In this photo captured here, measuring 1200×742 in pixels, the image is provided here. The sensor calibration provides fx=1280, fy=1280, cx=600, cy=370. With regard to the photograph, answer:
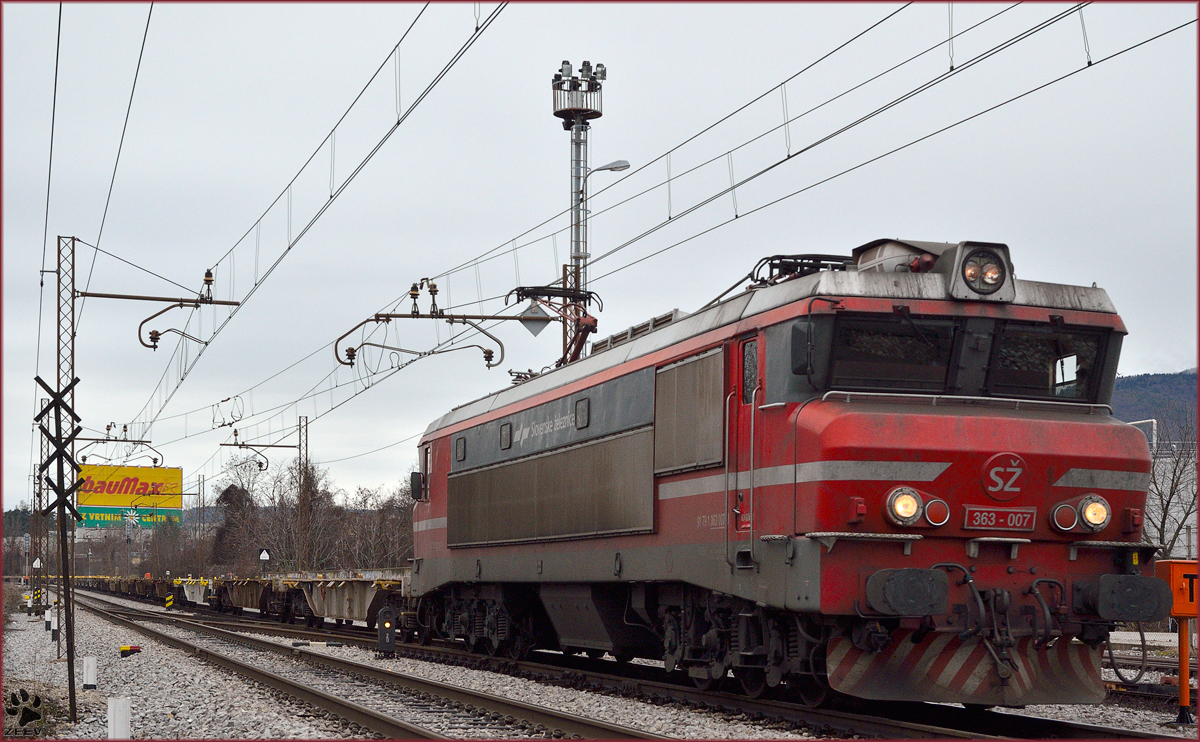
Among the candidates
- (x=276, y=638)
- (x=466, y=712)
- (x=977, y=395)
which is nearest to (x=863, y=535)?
(x=977, y=395)

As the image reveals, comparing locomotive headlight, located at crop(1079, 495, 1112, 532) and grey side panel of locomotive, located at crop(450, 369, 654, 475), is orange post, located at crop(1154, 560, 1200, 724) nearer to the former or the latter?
locomotive headlight, located at crop(1079, 495, 1112, 532)

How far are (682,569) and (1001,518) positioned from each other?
150 inches

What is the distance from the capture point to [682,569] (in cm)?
1409

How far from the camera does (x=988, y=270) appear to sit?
1223 centimetres

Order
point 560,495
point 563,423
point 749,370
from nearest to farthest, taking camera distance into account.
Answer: point 749,370
point 560,495
point 563,423

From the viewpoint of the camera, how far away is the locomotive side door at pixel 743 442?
1262 cm

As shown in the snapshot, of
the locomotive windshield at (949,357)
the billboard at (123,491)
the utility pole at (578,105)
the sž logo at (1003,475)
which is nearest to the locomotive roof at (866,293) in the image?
the locomotive windshield at (949,357)

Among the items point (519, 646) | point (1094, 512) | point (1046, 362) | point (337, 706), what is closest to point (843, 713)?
point (1094, 512)

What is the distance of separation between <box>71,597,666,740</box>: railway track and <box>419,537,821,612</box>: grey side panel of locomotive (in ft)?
6.03

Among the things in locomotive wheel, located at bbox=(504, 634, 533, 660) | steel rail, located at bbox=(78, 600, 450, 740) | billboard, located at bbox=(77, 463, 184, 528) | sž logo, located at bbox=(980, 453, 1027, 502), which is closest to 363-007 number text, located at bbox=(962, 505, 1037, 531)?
sž logo, located at bbox=(980, 453, 1027, 502)

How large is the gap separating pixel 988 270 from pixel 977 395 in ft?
3.94

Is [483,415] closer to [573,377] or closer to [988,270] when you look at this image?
[573,377]

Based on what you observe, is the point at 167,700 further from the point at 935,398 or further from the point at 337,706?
the point at 935,398

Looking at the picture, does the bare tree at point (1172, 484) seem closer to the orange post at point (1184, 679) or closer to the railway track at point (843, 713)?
the railway track at point (843, 713)
